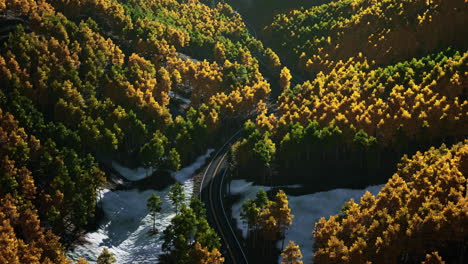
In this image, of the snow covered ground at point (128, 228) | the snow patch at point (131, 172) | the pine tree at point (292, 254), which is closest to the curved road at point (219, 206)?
the snow covered ground at point (128, 228)

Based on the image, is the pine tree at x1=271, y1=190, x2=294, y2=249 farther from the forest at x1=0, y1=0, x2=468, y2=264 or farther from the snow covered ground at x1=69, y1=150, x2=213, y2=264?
the snow covered ground at x1=69, y1=150, x2=213, y2=264

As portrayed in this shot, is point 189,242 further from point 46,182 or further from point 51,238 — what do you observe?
point 46,182

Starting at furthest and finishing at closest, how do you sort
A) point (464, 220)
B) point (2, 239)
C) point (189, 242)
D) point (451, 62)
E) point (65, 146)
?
point (451, 62) < point (65, 146) < point (189, 242) < point (2, 239) < point (464, 220)

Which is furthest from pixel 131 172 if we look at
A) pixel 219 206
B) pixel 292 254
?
pixel 292 254

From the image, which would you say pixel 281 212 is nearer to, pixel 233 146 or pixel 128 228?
pixel 128 228

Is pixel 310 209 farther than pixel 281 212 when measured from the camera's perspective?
Yes

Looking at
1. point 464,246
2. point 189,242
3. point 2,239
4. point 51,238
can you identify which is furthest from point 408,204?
point 2,239
